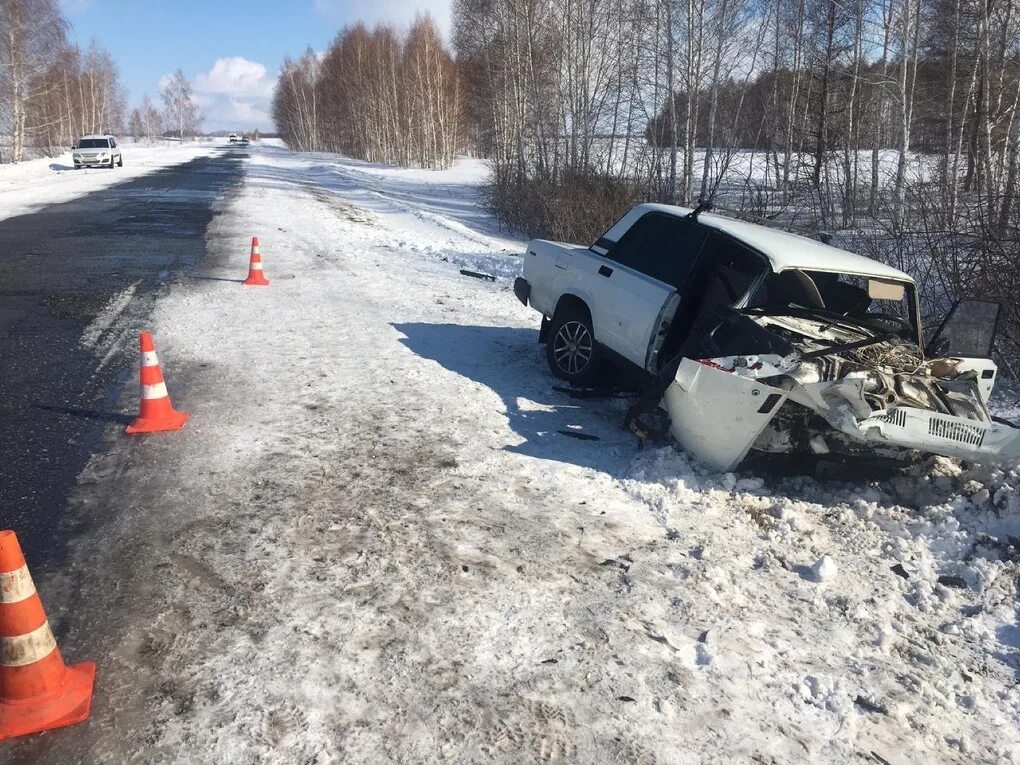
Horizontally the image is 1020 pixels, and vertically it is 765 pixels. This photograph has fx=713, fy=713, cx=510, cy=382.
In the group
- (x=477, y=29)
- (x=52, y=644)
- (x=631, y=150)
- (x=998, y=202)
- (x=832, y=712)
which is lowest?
(x=832, y=712)

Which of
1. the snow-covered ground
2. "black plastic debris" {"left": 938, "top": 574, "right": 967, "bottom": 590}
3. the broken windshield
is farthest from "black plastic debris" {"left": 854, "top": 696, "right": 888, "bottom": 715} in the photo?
the snow-covered ground

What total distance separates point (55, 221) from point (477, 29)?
19.5 metres

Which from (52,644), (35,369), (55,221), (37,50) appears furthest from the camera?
(37,50)

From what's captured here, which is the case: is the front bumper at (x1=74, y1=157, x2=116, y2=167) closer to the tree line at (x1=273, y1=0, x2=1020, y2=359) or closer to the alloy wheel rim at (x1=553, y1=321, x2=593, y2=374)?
the tree line at (x1=273, y1=0, x2=1020, y2=359)

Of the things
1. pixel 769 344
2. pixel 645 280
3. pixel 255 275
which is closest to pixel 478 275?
pixel 255 275

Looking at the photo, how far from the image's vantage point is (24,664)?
8.45 ft

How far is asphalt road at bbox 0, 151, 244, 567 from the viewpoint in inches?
171

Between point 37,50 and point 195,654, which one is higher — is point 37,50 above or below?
above

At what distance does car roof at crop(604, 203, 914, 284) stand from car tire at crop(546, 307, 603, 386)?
4.05 feet

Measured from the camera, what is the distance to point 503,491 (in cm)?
459

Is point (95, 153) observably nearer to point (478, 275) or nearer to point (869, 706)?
point (478, 275)

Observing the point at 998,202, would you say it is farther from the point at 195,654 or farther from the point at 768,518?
the point at 195,654

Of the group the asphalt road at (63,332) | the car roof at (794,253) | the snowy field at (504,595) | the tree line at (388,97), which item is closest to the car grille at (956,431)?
the snowy field at (504,595)

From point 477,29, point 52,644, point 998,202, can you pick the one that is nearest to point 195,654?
point 52,644
